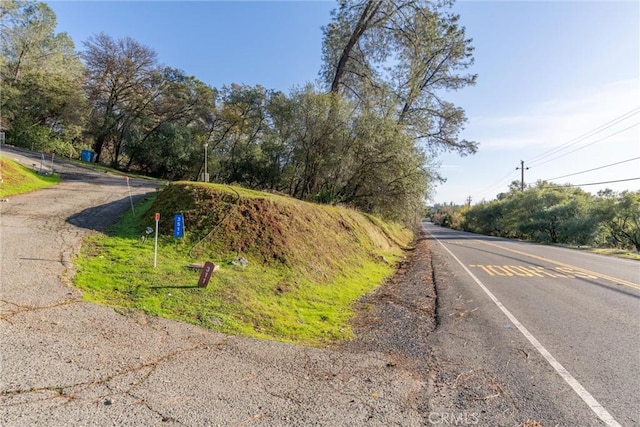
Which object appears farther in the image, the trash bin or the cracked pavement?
the trash bin

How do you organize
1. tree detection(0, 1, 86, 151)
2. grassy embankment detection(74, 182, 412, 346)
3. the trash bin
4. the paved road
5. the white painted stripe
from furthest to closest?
the trash bin, tree detection(0, 1, 86, 151), grassy embankment detection(74, 182, 412, 346), the paved road, the white painted stripe

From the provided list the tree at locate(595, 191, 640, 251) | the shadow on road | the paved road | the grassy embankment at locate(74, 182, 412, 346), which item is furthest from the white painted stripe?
the tree at locate(595, 191, 640, 251)

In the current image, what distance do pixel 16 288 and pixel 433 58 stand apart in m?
22.9

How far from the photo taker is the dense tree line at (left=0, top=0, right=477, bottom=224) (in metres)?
16.7

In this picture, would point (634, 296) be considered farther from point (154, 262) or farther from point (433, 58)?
point (433, 58)

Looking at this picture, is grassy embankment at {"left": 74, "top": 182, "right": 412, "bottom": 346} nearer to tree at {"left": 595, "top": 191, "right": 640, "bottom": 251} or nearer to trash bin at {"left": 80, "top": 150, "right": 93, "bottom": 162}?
trash bin at {"left": 80, "top": 150, "right": 93, "bottom": 162}

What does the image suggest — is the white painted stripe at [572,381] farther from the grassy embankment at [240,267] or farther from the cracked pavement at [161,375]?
the grassy embankment at [240,267]

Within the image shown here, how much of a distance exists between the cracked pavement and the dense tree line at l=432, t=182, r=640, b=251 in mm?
35710

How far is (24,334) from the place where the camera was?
3639 millimetres

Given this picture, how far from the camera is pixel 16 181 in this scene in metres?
13.1

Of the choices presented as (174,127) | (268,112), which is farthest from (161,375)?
(174,127)

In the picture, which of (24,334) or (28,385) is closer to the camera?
(28,385)

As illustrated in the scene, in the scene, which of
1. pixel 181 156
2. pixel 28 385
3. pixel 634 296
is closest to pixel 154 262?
pixel 28 385

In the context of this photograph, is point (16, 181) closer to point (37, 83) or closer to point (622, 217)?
point (37, 83)
